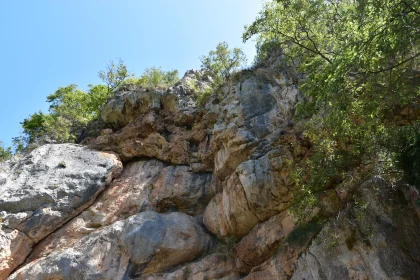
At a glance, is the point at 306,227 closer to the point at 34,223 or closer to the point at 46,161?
the point at 34,223

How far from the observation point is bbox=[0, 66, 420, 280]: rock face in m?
11.5

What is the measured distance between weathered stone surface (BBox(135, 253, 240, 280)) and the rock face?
0.04 metres

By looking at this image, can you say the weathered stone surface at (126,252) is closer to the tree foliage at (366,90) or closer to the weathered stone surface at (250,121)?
the weathered stone surface at (250,121)

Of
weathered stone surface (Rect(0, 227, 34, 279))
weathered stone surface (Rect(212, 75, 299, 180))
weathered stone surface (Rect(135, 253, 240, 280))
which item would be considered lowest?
weathered stone surface (Rect(135, 253, 240, 280))

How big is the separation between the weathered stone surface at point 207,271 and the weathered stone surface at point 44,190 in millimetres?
6259

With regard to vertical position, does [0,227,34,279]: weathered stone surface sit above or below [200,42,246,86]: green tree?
below

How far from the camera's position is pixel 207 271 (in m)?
15.1

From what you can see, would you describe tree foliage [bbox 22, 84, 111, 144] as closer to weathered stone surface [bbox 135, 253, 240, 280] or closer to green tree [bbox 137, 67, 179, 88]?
green tree [bbox 137, 67, 179, 88]

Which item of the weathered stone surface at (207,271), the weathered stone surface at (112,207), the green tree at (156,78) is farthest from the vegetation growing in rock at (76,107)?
the weathered stone surface at (207,271)

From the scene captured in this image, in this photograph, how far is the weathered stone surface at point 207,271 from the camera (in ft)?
48.8

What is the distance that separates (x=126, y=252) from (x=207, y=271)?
3667mm

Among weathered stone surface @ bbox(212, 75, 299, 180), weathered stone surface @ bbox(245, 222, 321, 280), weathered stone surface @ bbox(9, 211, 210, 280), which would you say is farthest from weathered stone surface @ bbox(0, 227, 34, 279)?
weathered stone surface @ bbox(245, 222, 321, 280)

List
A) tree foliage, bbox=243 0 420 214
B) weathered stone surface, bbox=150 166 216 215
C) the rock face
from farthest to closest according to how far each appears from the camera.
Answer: weathered stone surface, bbox=150 166 216 215
the rock face
tree foliage, bbox=243 0 420 214

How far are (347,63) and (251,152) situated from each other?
305 inches
